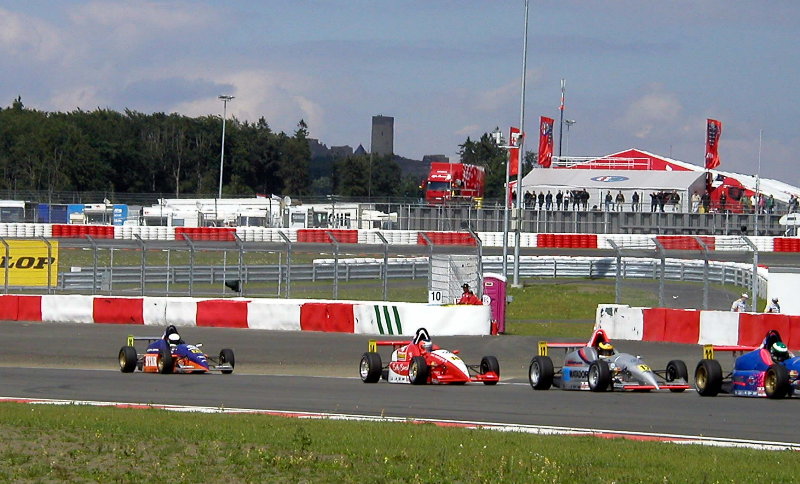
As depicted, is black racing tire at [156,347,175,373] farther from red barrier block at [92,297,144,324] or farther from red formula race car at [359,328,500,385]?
red barrier block at [92,297,144,324]

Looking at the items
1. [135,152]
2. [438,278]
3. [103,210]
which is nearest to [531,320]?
[438,278]

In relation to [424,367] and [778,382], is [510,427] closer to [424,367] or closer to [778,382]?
[778,382]

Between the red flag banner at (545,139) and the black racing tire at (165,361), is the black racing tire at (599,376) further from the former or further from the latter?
the red flag banner at (545,139)

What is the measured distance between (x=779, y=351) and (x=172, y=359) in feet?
29.3

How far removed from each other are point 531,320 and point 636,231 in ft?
81.4

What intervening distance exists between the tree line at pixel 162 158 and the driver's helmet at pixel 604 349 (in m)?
70.7

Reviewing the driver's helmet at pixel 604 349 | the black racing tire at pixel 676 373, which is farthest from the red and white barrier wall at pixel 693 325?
the driver's helmet at pixel 604 349

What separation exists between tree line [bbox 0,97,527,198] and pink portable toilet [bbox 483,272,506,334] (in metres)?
61.4

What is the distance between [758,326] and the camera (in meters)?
21.0

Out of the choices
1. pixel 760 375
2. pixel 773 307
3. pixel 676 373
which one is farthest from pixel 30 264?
pixel 760 375

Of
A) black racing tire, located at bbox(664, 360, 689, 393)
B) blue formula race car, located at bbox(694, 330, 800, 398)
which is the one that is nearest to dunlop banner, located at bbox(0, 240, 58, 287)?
black racing tire, located at bbox(664, 360, 689, 393)

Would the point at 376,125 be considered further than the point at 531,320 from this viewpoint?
Yes

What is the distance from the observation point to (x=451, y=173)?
204 feet

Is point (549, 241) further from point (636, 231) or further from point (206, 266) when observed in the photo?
point (206, 266)
